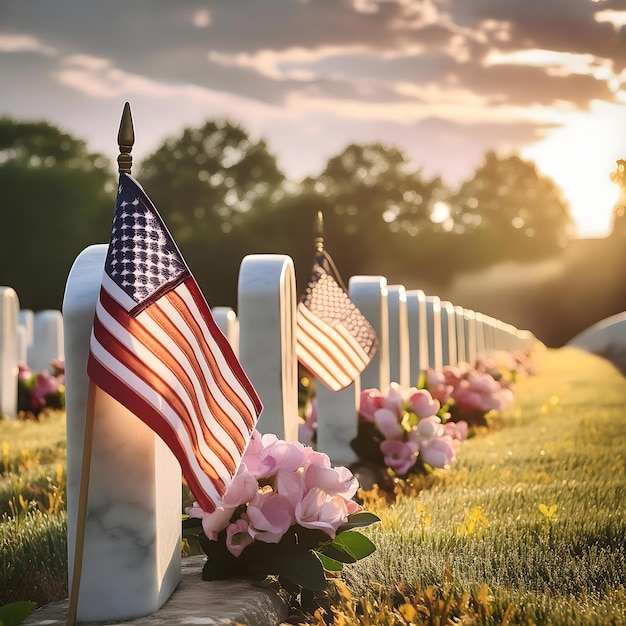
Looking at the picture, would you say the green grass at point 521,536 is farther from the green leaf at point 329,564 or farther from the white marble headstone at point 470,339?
the white marble headstone at point 470,339

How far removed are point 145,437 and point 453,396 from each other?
6.15 meters

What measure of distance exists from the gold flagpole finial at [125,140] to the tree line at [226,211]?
83.1 feet

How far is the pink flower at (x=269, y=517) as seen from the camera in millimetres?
2971

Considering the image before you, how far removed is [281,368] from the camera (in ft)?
14.2

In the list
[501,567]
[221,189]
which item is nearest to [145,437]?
[501,567]

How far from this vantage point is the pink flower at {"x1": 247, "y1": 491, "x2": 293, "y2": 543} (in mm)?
2971

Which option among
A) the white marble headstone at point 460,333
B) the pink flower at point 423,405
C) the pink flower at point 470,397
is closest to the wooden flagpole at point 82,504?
the pink flower at point 423,405

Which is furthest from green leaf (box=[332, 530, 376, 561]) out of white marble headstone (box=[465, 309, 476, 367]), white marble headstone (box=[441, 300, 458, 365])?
white marble headstone (box=[465, 309, 476, 367])

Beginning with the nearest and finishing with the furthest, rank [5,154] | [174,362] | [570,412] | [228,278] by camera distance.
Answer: [174,362] → [570,412] → [228,278] → [5,154]

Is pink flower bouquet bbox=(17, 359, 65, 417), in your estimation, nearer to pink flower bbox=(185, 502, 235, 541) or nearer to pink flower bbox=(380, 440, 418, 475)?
pink flower bbox=(380, 440, 418, 475)

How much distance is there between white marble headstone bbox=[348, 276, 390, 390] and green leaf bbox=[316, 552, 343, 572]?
3513 mm

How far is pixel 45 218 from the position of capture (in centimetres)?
3453

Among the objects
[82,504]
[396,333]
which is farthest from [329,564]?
[396,333]

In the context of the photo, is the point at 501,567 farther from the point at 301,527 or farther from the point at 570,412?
the point at 570,412
